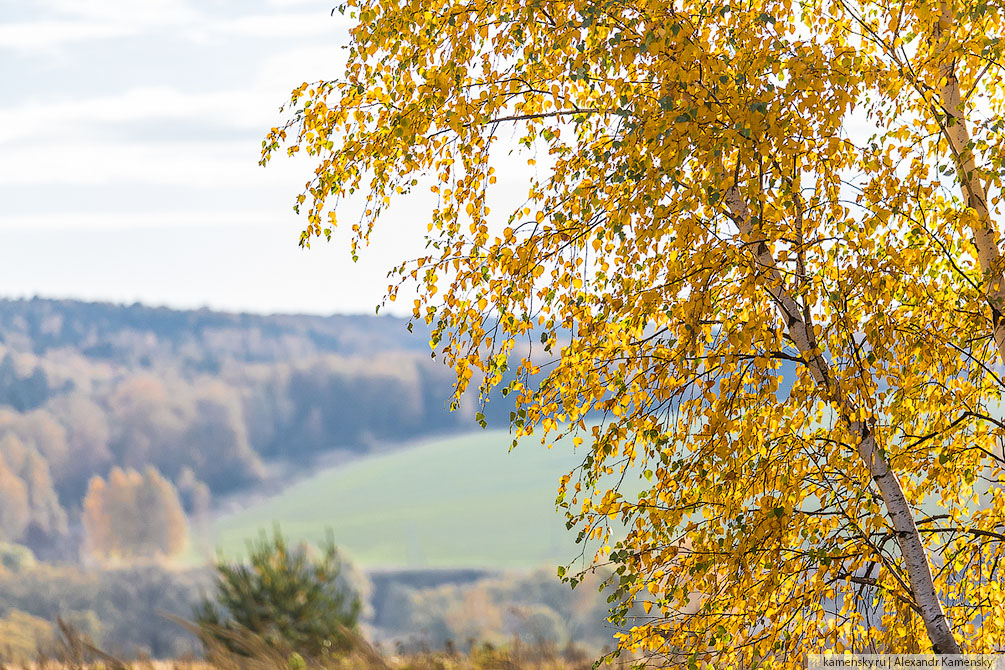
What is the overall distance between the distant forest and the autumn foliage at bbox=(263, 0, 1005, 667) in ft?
124

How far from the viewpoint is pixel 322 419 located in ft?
145

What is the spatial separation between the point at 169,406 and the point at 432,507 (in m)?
14.6

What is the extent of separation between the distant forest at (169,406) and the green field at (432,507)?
4.40ft

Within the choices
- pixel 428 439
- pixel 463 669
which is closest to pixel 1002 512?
pixel 463 669

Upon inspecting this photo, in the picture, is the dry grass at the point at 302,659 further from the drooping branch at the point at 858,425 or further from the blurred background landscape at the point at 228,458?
the blurred background landscape at the point at 228,458

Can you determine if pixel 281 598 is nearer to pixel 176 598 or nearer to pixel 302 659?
pixel 302 659

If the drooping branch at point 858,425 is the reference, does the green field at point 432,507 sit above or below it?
below

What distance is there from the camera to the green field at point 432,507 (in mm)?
38594

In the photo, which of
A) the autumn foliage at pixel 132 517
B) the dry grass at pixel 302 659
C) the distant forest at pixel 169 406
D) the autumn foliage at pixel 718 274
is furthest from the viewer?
the distant forest at pixel 169 406

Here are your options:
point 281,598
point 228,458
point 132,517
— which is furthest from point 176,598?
point 281,598

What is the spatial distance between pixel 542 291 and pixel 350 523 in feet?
134

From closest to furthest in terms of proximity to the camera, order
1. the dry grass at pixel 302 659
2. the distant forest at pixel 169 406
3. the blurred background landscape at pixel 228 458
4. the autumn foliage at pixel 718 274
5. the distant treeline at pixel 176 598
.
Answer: the autumn foliage at pixel 718 274 < the dry grass at pixel 302 659 < the distant treeline at pixel 176 598 < the blurred background landscape at pixel 228 458 < the distant forest at pixel 169 406

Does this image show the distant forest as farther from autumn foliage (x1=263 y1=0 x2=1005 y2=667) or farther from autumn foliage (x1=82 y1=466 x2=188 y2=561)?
autumn foliage (x1=263 y1=0 x2=1005 y2=667)

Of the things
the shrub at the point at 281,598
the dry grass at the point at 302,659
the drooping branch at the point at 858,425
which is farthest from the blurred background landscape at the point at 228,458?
the drooping branch at the point at 858,425
